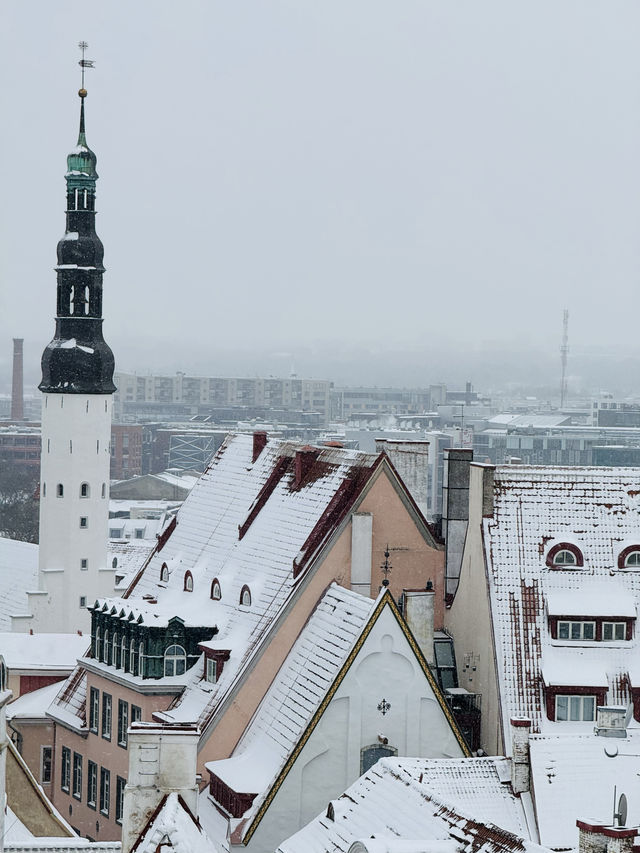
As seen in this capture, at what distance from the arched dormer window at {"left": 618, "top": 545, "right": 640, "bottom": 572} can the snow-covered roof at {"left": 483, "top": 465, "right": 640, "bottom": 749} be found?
0.37ft

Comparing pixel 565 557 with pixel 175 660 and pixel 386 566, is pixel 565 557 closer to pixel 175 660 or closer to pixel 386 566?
pixel 386 566

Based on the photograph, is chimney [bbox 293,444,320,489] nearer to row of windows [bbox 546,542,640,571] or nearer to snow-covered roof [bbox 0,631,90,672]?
row of windows [bbox 546,542,640,571]

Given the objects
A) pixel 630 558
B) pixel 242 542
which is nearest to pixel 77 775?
pixel 242 542

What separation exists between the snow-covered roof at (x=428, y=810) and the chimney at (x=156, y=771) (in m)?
3.78

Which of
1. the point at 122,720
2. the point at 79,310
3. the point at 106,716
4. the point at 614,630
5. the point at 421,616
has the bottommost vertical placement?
the point at 106,716

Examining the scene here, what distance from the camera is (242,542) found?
4809 centimetres

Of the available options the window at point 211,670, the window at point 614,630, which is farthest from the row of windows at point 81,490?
the window at point 614,630

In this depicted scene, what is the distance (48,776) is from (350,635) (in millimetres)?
16090

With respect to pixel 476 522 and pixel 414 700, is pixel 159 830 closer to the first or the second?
pixel 414 700

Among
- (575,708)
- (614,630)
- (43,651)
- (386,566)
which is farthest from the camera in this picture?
(43,651)

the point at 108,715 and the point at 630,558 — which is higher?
the point at 630,558

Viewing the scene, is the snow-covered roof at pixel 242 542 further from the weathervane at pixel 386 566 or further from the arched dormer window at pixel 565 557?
the arched dormer window at pixel 565 557

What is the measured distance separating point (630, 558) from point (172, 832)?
861 inches

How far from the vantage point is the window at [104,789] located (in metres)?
46.5
